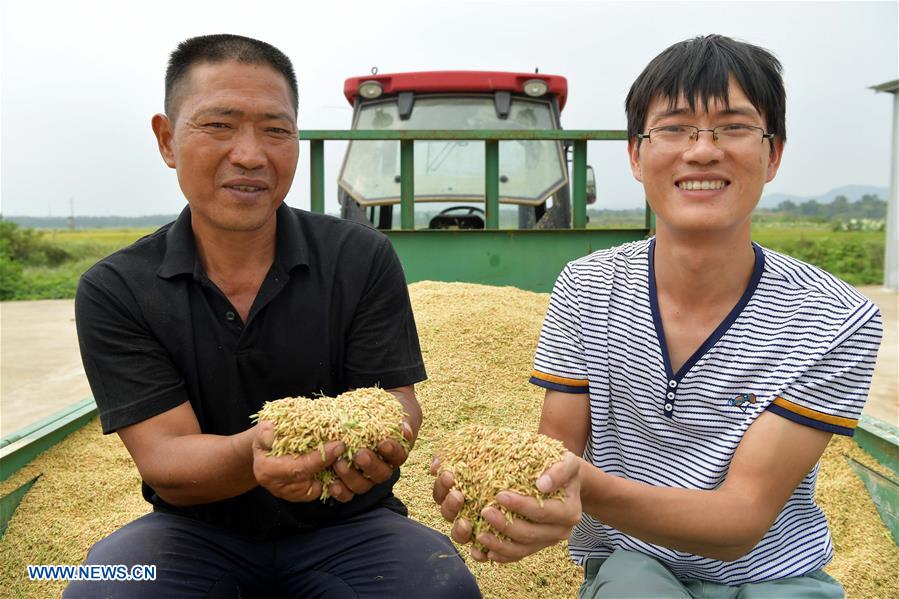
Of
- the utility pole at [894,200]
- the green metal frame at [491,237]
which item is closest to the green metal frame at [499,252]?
the green metal frame at [491,237]

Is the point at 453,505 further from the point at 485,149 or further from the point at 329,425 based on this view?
the point at 485,149

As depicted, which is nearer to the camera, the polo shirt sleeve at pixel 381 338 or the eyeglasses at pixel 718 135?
the eyeglasses at pixel 718 135

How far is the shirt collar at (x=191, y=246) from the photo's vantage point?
2.03 m

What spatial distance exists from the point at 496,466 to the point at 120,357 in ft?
3.52

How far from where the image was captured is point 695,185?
1.74 metres

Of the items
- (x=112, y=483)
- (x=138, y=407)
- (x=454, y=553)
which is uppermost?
(x=138, y=407)

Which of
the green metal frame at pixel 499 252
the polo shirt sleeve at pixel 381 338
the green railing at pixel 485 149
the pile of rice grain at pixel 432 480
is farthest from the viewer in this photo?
the green metal frame at pixel 499 252

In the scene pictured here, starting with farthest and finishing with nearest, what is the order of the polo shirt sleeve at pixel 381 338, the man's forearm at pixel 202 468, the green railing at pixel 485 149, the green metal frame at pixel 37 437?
the green railing at pixel 485 149, the green metal frame at pixel 37 437, the polo shirt sleeve at pixel 381 338, the man's forearm at pixel 202 468

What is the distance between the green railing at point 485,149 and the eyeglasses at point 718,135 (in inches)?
129

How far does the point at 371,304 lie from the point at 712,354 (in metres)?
0.95

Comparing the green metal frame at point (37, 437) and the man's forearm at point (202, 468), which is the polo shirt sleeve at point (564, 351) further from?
the green metal frame at point (37, 437)

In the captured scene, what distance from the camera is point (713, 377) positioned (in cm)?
176

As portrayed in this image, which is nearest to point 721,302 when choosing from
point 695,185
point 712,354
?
point 712,354

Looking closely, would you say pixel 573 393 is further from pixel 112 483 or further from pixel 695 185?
pixel 112 483
